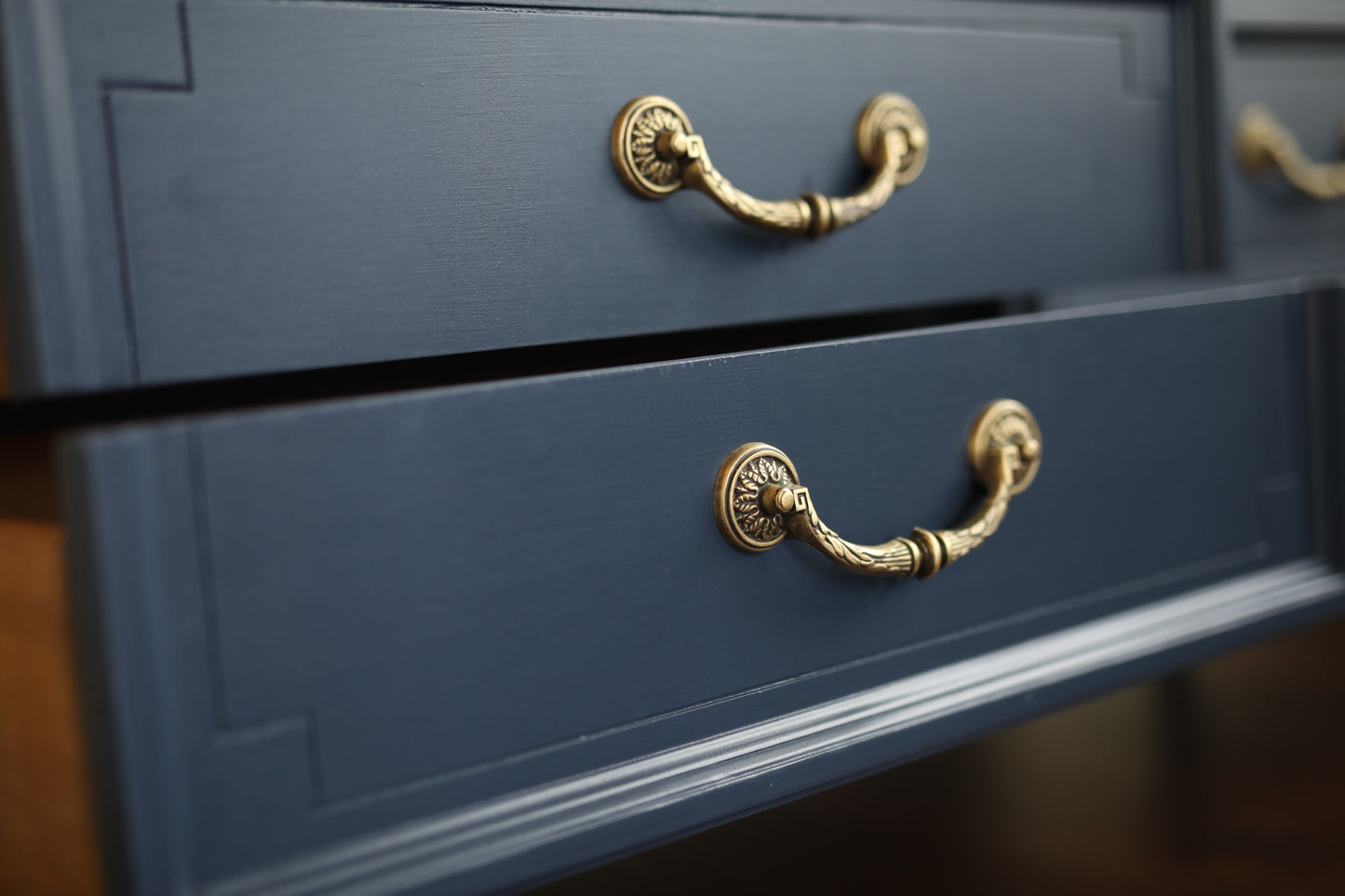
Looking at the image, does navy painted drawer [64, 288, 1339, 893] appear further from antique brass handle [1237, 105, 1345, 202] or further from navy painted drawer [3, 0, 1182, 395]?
antique brass handle [1237, 105, 1345, 202]

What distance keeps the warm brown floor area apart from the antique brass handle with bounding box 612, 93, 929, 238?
38 cm

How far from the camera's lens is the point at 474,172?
1.29 feet

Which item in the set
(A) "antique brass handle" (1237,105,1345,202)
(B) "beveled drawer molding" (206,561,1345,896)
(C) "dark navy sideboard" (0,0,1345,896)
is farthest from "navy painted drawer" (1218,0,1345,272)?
(B) "beveled drawer molding" (206,561,1345,896)

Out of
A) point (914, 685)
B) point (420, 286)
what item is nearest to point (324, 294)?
point (420, 286)

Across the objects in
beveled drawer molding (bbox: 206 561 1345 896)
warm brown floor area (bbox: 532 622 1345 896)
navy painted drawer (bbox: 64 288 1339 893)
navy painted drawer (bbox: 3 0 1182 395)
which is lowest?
warm brown floor area (bbox: 532 622 1345 896)

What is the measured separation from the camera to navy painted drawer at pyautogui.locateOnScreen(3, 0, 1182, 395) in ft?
1.08

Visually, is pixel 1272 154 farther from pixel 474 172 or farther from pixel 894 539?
pixel 474 172

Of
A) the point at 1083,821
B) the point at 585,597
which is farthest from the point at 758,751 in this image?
the point at 1083,821

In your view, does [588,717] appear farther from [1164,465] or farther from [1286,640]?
[1286,640]

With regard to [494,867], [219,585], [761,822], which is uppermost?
[219,585]

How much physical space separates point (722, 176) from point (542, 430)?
0.14 metres

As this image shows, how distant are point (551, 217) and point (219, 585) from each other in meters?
0.17

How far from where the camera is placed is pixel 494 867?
14.2 inches

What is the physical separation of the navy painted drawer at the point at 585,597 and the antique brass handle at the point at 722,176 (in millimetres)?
60
